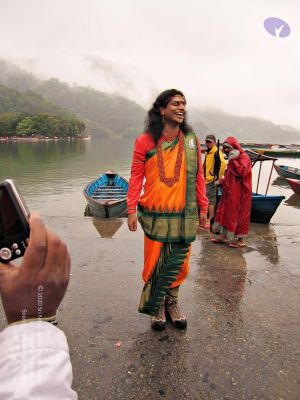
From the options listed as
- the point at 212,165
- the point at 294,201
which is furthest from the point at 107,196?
the point at 294,201

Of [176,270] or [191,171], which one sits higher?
[191,171]

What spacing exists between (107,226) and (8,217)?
720 centimetres

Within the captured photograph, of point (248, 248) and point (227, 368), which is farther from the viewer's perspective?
point (248, 248)

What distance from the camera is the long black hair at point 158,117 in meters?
2.94

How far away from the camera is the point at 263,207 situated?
7.09 metres

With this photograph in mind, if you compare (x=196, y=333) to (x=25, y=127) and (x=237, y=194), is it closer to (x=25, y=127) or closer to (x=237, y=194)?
(x=237, y=194)

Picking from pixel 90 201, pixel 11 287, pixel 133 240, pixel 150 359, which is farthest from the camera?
pixel 90 201

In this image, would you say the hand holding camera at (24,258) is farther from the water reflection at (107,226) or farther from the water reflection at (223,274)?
the water reflection at (107,226)

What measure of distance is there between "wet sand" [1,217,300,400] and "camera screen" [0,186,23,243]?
1.88 metres

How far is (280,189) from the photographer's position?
1827cm

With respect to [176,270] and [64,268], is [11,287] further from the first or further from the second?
[176,270]

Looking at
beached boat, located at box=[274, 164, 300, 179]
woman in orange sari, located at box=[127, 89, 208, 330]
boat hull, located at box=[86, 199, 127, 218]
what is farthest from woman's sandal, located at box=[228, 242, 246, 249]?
beached boat, located at box=[274, 164, 300, 179]

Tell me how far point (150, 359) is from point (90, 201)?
7.68 m

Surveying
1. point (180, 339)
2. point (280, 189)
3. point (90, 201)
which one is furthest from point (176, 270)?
point (280, 189)
